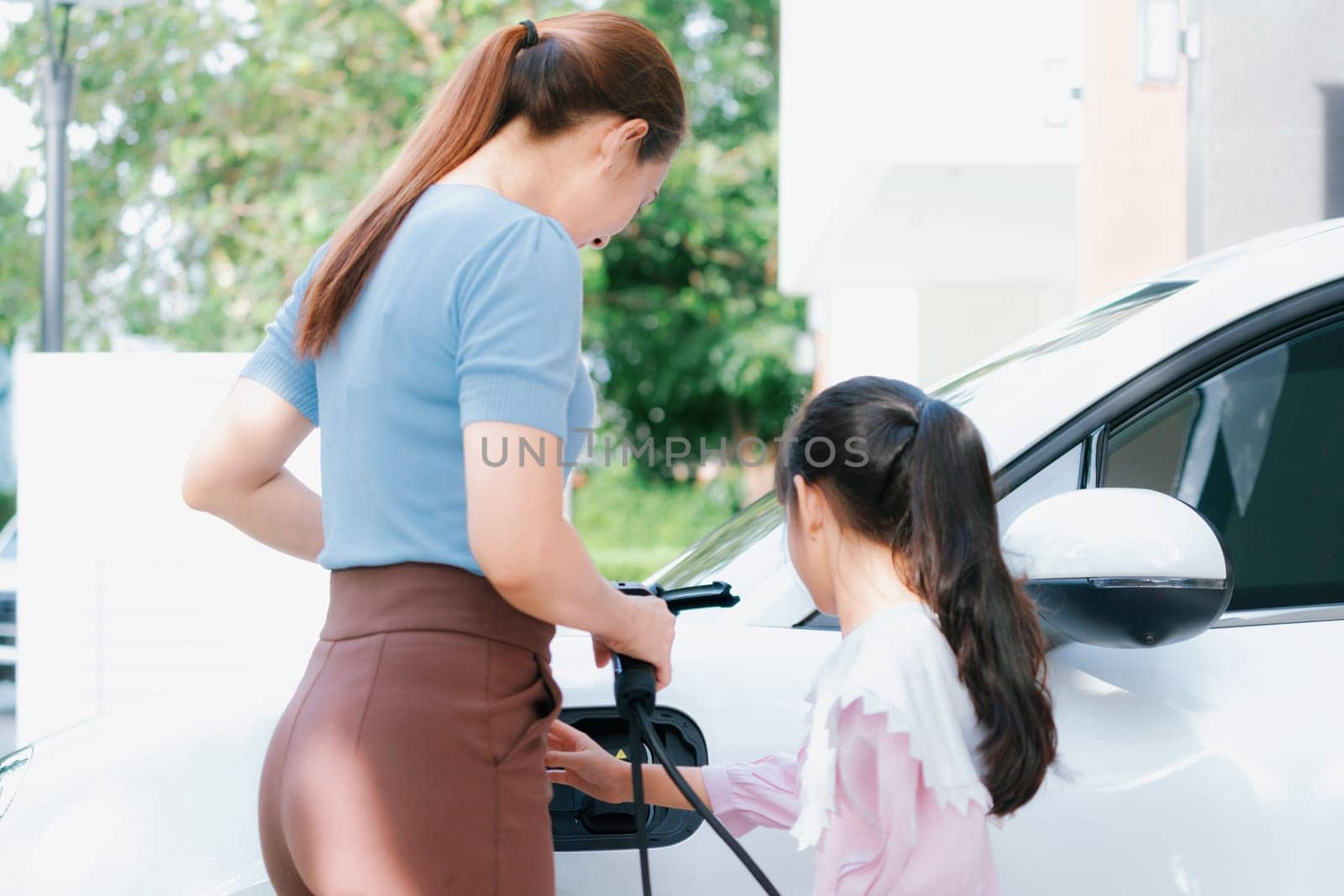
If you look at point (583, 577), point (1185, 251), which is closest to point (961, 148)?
point (1185, 251)

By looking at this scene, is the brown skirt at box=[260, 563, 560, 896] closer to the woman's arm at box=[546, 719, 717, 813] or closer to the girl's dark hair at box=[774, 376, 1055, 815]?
the woman's arm at box=[546, 719, 717, 813]

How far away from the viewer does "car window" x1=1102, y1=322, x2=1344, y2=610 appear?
1987mm

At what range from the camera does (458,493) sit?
1.34 metres

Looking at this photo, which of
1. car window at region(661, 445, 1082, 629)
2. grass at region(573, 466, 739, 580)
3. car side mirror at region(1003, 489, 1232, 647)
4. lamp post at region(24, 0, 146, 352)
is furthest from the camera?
grass at region(573, 466, 739, 580)

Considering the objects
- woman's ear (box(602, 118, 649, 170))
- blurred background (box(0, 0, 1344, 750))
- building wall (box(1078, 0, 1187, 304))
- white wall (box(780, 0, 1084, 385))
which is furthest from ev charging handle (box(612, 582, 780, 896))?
white wall (box(780, 0, 1084, 385))

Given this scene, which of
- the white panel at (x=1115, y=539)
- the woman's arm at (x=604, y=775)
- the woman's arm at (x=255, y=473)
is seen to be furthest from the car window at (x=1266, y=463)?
the woman's arm at (x=255, y=473)

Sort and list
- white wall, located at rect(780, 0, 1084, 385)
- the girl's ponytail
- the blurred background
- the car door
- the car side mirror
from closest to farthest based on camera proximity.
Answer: the girl's ponytail < the car side mirror < the car door < the blurred background < white wall, located at rect(780, 0, 1084, 385)

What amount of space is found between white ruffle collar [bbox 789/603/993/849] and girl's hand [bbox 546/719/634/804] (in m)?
0.24

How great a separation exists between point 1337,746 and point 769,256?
1941cm

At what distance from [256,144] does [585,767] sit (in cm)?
1619

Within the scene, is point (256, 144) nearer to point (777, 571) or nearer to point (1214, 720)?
point (777, 571)

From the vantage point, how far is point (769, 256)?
20.9 meters

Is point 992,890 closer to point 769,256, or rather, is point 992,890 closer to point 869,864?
point 869,864

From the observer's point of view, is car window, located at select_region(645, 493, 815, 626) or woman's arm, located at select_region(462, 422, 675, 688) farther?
car window, located at select_region(645, 493, 815, 626)
